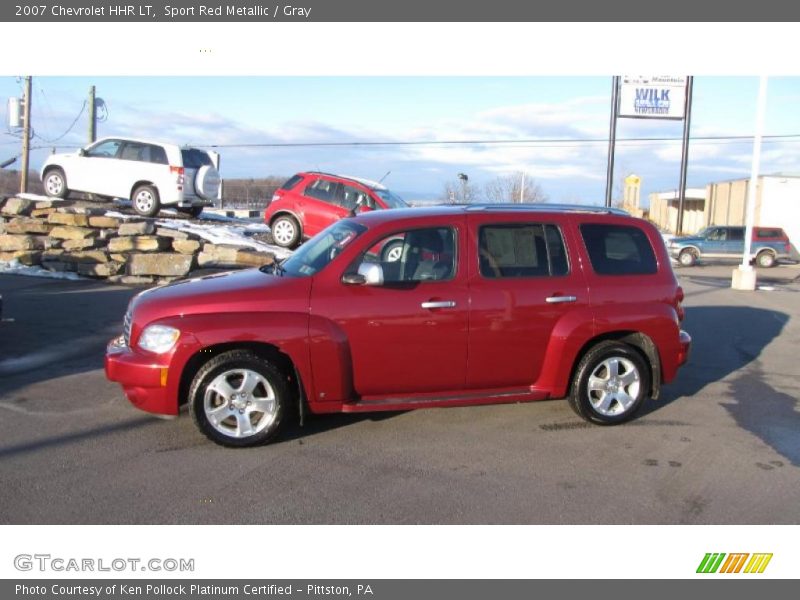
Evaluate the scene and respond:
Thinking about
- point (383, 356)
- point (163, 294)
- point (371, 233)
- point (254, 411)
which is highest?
point (371, 233)

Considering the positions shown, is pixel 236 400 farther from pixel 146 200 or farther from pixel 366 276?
pixel 146 200

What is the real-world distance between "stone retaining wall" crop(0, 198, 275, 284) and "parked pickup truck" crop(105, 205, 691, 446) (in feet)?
28.6

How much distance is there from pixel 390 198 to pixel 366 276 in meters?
10.7

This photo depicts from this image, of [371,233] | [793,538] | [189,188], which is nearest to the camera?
[793,538]

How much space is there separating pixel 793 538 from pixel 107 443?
466 centimetres

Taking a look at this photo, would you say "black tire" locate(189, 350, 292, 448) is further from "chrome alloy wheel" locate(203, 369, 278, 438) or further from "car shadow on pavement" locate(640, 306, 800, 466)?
"car shadow on pavement" locate(640, 306, 800, 466)

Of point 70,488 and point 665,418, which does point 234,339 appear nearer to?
point 70,488

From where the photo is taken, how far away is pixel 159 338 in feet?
17.3

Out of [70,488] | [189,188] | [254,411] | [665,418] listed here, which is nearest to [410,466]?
[254,411]

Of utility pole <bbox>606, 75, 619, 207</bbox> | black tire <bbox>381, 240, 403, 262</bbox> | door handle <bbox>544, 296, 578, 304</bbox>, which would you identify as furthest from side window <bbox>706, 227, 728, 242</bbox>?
black tire <bbox>381, 240, 403, 262</bbox>

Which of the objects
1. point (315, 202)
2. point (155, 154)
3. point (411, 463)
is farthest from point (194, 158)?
point (411, 463)

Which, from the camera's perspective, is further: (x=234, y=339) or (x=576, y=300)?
(x=576, y=300)

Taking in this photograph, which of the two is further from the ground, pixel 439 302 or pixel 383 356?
pixel 439 302

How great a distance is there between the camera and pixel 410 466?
508cm
